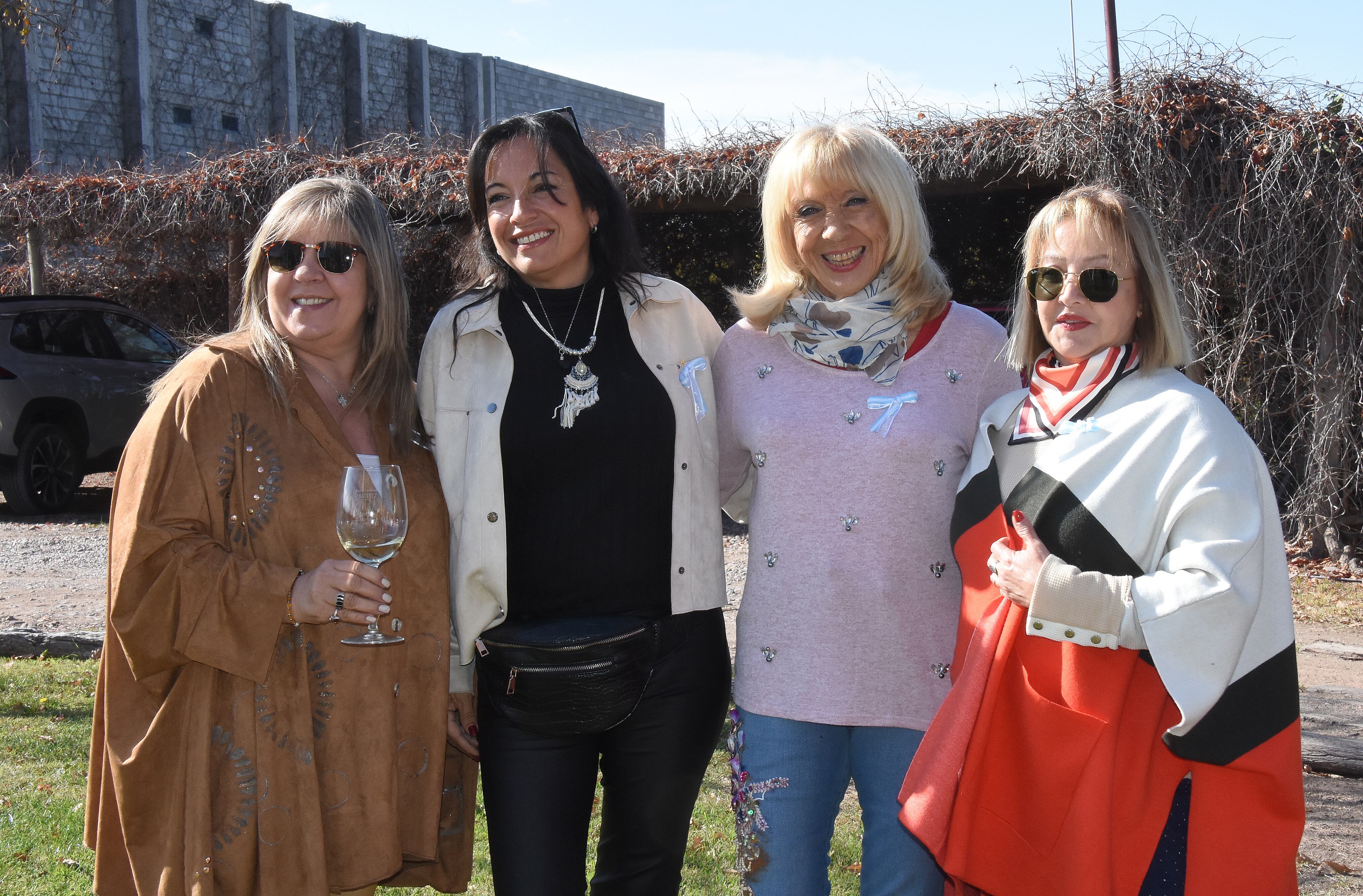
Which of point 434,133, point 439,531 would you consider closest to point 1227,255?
point 439,531

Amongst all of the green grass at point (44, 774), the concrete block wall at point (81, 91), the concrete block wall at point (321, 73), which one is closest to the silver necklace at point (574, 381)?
the green grass at point (44, 774)

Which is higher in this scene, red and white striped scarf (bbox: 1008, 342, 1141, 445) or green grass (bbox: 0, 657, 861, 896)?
red and white striped scarf (bbox: 1008, 342, 1141, 445)

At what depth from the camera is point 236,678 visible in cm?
212

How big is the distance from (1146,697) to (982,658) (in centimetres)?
29

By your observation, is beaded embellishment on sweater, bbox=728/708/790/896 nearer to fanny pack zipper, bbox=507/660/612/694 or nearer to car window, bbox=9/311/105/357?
fanny pack zipper, bbox=507/660/612/694

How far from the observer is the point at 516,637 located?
2297 millimetres

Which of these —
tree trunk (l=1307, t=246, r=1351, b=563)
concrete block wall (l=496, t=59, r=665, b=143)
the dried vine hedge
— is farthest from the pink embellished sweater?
concrete block wall (l=496, t=59, r=665, b=143)

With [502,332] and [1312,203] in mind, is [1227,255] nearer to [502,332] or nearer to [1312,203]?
[1312,203]

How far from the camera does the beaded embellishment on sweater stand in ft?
7.35

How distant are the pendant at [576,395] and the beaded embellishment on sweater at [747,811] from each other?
79 centimetres

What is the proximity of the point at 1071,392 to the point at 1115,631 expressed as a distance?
499mm

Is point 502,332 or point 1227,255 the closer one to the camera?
point 502,332

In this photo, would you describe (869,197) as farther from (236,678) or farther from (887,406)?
(236,678)

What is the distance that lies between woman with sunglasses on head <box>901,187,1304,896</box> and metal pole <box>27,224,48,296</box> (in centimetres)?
1203
